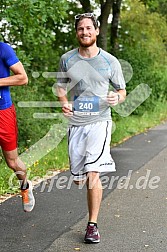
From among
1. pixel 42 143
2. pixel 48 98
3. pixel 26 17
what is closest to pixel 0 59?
pixel 26 17

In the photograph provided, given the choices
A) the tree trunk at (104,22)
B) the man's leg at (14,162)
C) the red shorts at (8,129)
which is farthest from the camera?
the tree trunk at (104,22)

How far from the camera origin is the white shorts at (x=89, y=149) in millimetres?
5992

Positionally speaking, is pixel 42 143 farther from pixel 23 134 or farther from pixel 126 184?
pixel 126 184

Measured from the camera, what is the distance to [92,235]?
19.4ft

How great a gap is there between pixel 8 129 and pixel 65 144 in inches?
286

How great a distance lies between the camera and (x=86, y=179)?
20.0 feet

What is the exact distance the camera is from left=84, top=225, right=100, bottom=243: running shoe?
5.88 meters

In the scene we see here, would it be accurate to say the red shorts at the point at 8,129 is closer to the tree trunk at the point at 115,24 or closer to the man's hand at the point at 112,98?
the man's hand at the point at 112,98

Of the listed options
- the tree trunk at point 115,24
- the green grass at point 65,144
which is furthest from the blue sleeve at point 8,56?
A: the tree trunk at point 115,24

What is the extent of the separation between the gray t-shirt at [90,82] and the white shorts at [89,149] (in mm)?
80

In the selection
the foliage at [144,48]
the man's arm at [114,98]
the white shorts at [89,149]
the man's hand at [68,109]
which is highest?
the man's arm at [114,98]

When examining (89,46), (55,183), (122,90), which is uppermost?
(89,46)

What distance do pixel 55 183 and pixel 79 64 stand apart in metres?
3.48

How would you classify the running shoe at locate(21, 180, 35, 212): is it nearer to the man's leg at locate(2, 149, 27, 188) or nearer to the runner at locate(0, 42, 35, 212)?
the runner at locate(0, 42, 35, 212)
